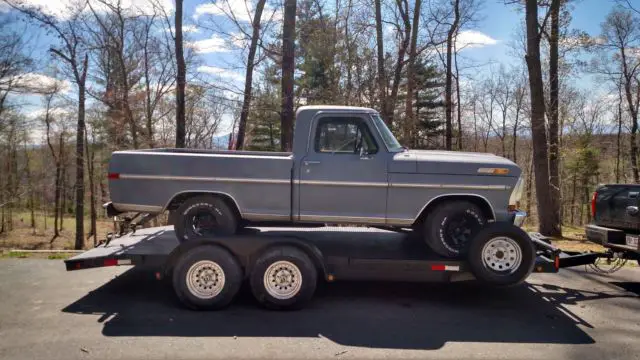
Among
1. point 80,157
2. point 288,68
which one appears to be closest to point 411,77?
point 288,68

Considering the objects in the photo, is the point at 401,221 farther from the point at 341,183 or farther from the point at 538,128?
the point at 538,128

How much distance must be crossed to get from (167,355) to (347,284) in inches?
119

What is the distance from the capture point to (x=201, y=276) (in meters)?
5.32

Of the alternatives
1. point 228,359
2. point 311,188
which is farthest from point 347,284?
point 228,359

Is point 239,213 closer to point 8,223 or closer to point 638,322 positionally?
point 638,322

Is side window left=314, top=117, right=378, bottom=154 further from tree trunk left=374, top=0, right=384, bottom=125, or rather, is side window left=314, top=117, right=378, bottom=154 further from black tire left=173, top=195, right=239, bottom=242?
tree trunk left=374, top=0, right=384, bottom=125

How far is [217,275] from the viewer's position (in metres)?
5.34

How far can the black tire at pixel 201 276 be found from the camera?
5272 millimetres

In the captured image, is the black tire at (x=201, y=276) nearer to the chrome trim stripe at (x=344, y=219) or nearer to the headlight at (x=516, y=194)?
the chrome trim stripe at (x=344, y=219)

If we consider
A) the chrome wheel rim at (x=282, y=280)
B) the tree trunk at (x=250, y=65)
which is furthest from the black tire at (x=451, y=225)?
the tree trunk at (x=250, y=65)

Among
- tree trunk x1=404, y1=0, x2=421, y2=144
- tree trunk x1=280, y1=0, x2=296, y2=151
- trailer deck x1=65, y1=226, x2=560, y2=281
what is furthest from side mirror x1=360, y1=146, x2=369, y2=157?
tree trunk x1=404, y1=0, x2=421, y2=144

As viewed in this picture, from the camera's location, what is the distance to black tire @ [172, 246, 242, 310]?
527 cm

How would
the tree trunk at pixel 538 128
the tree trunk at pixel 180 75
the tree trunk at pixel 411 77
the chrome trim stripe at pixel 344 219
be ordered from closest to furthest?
the chrome trim stripe at pixel 344 219
the tree trunk at pixel 538 128
the tree trunk at pixel 180 75
the tree trunk at pixel 411 77

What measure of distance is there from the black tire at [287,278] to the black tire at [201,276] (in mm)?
272
